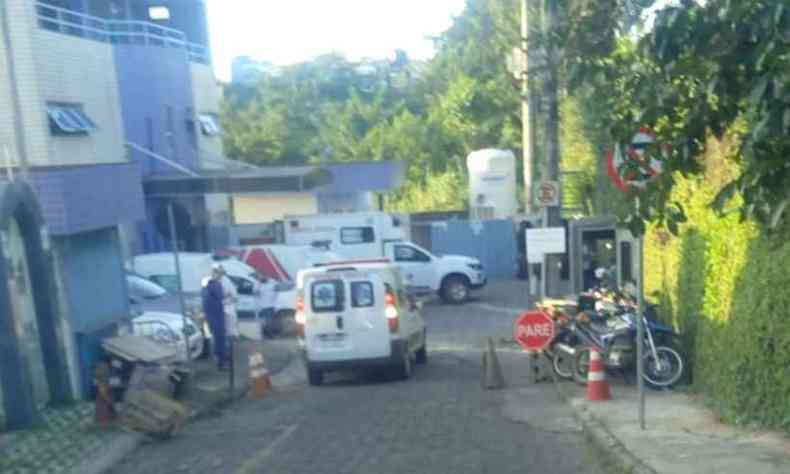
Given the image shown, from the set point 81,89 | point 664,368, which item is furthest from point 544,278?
point 81,89

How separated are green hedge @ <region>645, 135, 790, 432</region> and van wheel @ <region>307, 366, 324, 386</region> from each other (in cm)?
557

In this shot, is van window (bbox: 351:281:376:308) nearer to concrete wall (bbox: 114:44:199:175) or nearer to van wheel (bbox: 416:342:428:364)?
van wheel (bbox: 416:342:428:364)

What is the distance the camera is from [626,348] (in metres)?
16.4

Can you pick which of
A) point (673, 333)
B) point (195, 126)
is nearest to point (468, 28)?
point (195, 126)

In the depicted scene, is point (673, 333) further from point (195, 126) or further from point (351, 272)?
point (195, 126)

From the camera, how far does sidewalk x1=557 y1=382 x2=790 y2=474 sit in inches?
410

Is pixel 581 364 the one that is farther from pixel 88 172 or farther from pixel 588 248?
pixel 588 248

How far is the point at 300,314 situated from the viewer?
18969 mm

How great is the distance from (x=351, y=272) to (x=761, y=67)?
517 inches

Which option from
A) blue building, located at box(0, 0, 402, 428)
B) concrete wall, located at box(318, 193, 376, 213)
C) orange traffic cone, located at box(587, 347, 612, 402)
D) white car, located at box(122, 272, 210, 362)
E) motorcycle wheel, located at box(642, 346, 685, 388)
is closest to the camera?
orange traffic cone, located at box(587, 347, 612, 402)

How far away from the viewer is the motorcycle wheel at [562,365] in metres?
17.3

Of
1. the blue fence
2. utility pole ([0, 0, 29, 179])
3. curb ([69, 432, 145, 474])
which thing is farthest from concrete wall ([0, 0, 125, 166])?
the blue fence

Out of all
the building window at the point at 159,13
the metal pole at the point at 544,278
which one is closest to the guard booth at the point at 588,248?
the metal pole at the point at 544,278

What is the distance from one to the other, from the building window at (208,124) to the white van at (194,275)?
35.4 ft
